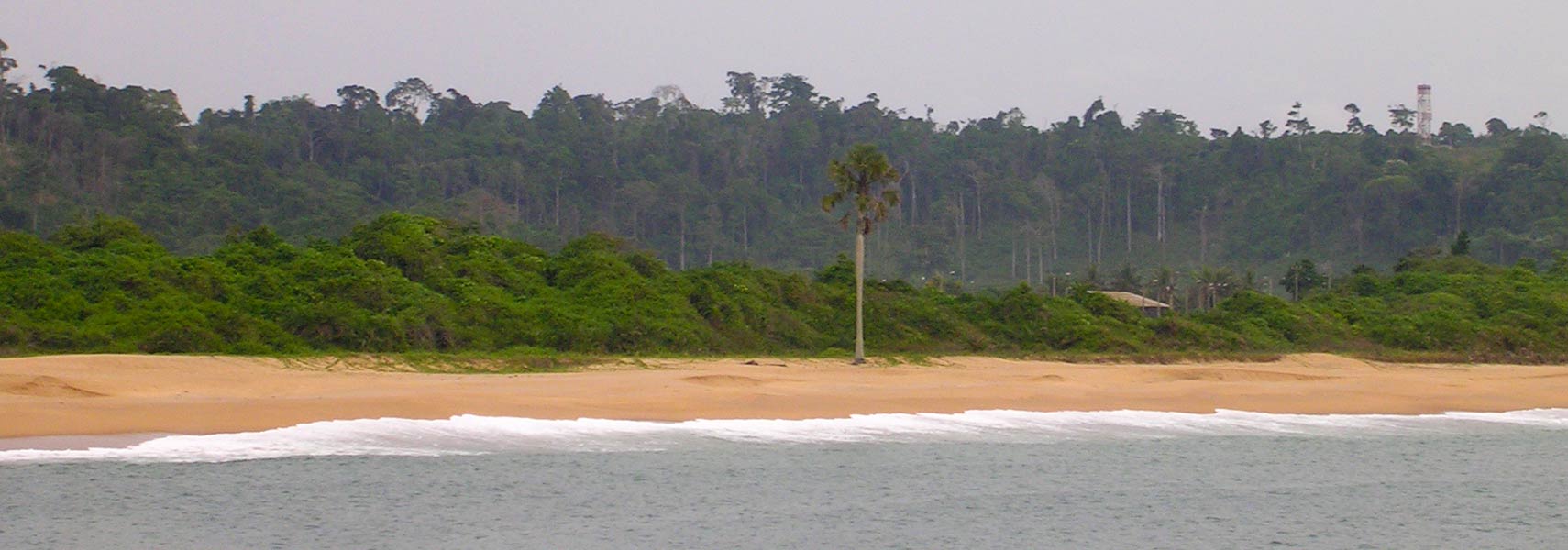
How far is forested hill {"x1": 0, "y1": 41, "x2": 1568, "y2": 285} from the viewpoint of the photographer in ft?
267

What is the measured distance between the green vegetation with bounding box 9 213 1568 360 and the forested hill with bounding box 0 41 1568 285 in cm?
3412

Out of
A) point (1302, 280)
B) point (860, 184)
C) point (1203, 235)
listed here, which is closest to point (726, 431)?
point (860, 184)

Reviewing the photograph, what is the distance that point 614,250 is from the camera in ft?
134

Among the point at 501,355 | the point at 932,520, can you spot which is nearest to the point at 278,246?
the point at 501,355

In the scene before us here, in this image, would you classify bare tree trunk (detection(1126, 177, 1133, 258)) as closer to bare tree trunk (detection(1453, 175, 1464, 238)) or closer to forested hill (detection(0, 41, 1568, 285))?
forested hill (detection(0, 41, 1568, 285))

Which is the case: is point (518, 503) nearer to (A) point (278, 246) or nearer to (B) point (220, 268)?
(B) point (220, 268)

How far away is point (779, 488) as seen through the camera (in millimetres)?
17969

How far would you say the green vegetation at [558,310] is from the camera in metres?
27.7

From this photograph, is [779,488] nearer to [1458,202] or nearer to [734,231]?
[734,231]

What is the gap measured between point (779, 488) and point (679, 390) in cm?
677

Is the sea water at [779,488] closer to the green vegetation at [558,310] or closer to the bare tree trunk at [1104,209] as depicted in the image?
the green vegetation at [558,310]

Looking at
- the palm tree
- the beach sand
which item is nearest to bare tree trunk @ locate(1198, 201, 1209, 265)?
the beach sand

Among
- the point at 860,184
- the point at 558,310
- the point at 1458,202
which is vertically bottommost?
the point at 558,310

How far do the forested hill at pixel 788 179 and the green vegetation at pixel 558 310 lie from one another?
3412 cm
